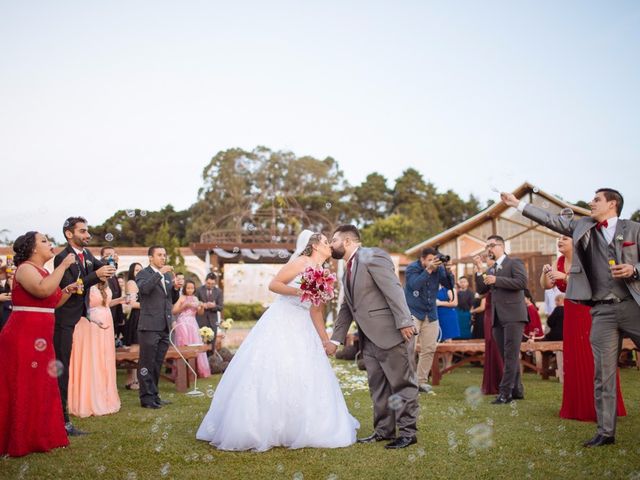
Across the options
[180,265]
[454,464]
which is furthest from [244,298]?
[454,464]

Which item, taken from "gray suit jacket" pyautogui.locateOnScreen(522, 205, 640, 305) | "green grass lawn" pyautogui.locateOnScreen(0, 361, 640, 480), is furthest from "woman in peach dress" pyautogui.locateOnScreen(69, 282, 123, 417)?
"gray suit jacket" pyautogui.locateOnScreen(522, 205, 640, 305)

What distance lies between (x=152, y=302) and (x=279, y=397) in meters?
3.30

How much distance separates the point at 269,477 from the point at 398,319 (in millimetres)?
1826

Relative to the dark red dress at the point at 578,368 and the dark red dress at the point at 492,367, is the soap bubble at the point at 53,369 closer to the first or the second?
the dark red dress at the point at 578,368

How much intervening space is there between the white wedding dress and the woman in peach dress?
242 cm

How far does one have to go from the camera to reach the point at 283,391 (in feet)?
17.5

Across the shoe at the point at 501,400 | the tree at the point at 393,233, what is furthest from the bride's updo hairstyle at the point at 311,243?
the tree at the point at 393,233

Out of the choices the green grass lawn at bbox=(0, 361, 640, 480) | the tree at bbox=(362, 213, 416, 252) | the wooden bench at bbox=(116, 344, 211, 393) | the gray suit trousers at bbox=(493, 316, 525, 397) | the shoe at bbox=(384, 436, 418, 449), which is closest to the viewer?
the green grass lawn at bbox=(0, 361, 640, 480)

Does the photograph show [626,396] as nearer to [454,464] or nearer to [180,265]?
[454,464]

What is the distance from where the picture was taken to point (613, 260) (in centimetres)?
523

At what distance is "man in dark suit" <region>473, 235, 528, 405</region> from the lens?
7828 mm

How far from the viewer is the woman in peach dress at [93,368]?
743cm

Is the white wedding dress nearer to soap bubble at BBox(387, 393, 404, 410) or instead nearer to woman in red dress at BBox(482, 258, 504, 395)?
soap bubble at BBox(387, 393, 404, 410)

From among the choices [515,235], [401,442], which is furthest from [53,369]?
[515,235]
